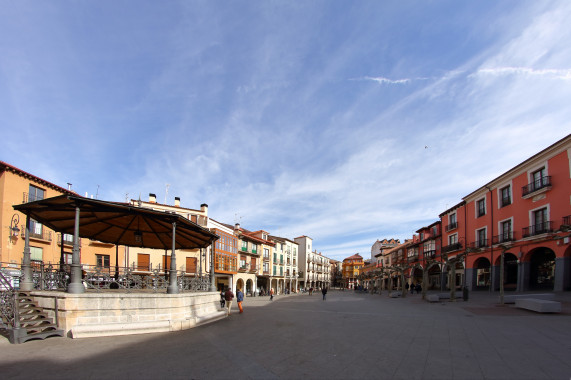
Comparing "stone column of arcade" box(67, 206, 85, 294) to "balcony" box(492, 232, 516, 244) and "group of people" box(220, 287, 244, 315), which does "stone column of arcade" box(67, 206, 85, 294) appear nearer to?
"group of people" box(220, 287, 244, 315)

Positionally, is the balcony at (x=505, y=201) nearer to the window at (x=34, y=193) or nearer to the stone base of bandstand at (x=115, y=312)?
the stone base of bandstand at (x=115, y=312)

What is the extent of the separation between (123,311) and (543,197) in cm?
2851

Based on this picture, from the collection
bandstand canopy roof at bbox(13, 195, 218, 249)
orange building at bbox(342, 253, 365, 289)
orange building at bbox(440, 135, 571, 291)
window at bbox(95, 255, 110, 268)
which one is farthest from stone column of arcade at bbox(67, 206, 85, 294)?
orange building at bbox(342, 253, 365, 289)

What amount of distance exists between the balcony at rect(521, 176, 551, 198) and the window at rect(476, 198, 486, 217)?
6.63 meters

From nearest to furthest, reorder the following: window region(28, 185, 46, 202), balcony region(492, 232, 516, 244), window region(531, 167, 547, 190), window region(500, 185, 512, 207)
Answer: window region(531, 167, 547, 190), window region(28, 185, 46, 202), balcony region(492, 232, 516, 244), window region(500, 185, 512, 207)

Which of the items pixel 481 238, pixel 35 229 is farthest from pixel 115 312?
pixel 481 238

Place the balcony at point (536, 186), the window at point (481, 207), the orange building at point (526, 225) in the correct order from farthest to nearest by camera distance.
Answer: the window at point (481, 207) → the balcony at point (536, 186) → the orange building at point (526, 225)

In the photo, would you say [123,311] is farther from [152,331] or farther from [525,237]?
[525,237]

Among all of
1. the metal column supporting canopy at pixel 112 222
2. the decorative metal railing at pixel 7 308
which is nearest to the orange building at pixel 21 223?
the metal column supporting canopy at pixel 112 222

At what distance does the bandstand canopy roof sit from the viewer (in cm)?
1046

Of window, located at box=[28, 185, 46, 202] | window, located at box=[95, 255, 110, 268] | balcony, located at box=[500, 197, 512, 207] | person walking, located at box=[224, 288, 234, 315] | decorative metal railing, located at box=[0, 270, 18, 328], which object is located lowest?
window, located at box=[95, 255, 110, 268]

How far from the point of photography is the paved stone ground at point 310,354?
575 cm

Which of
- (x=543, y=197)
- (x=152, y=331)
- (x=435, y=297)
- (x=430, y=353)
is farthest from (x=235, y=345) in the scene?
(x=543, y=197)

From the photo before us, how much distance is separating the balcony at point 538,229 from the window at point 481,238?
6471 millimetres
